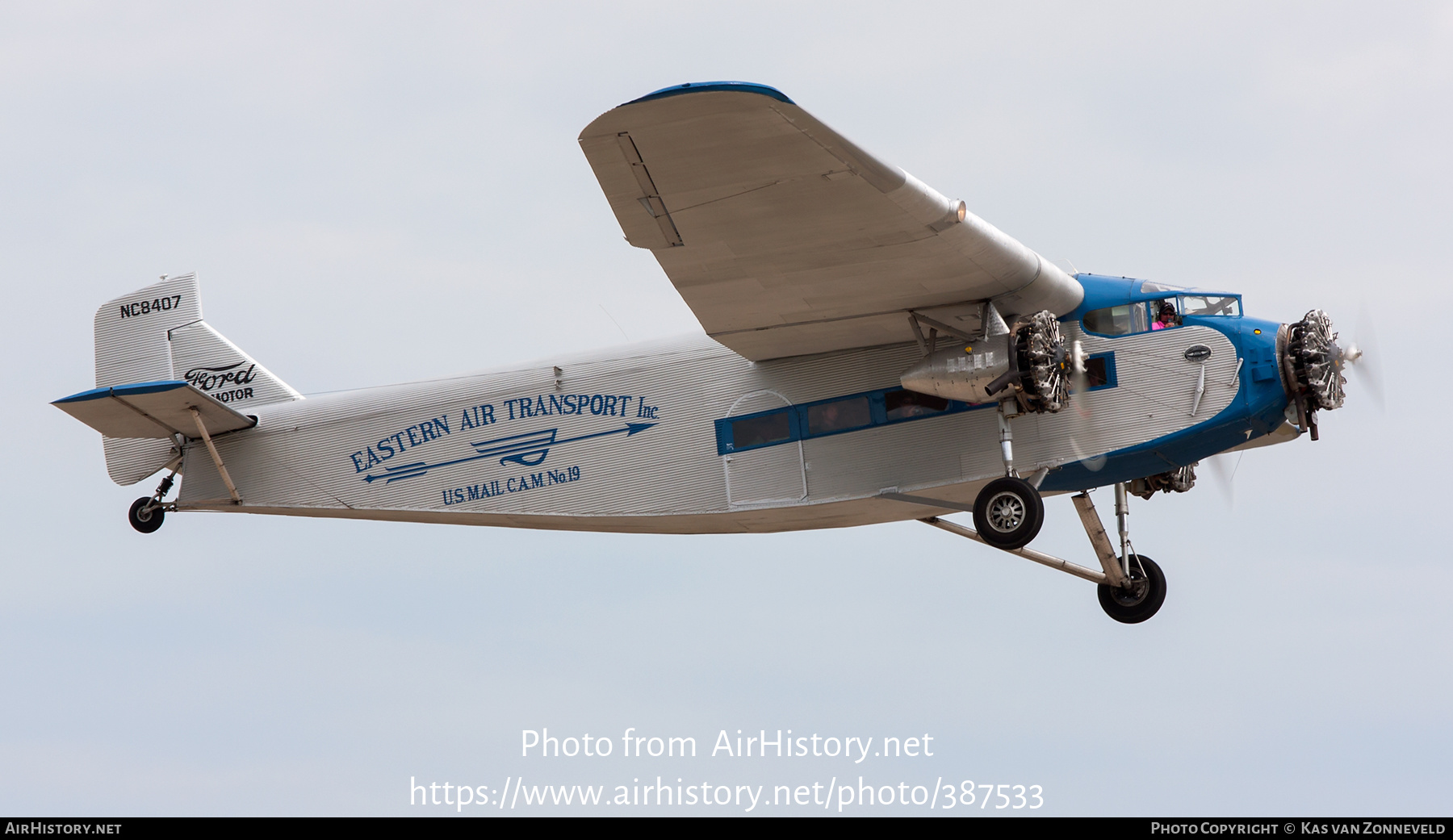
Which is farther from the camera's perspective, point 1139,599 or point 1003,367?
point 1139,599

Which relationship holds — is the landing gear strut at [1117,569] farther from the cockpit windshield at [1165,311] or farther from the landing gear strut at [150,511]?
the landing gear strut at [150,511]

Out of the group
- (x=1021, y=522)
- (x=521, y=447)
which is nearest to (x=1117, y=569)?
(x=1021, y=522)

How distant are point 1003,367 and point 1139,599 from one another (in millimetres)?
4198

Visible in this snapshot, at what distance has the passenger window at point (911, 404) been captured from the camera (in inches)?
659

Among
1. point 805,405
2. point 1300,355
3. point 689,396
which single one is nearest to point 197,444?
point 689,396

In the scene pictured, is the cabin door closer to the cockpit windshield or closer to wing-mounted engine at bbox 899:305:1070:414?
wing-mounted engine at bbox 899:305:1070:414

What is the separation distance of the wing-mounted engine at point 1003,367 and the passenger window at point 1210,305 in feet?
4.19

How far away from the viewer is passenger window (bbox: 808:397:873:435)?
17016 mm

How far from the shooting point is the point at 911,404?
1683cm

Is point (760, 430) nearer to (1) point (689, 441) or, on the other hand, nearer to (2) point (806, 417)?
(2) point (806, 417)

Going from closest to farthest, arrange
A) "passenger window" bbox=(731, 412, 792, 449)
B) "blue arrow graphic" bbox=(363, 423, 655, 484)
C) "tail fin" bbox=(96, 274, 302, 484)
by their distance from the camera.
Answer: "passenger window" bbox=(731, 412, 792, 449) < "blue arrow graphic" bbox=(363, 423, 655, 484) < "tail fin" bbox=(96, 274, 302, 484)

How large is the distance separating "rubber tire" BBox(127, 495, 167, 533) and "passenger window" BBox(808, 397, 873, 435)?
7.87m

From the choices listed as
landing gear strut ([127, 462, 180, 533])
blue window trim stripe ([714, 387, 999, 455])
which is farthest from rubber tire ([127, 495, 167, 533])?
blue window trim stripe ([714, 387, 999, 455])

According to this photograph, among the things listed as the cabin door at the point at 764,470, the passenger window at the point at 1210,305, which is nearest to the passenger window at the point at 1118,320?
the passenger window at the point at 1210,305
